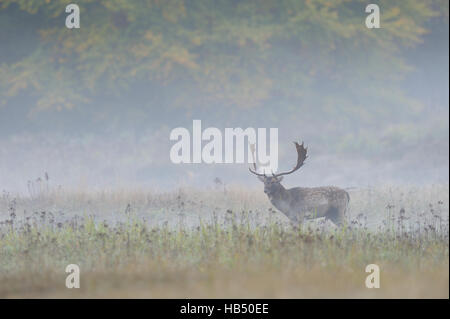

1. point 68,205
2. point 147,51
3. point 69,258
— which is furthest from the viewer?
point 147,51

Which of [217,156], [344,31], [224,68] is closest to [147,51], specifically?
[224,68]

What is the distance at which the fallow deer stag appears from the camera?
40.5 feet

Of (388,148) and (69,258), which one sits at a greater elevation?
(388,148)

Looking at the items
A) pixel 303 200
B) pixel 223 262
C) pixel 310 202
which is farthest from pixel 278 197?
pixel 223 262

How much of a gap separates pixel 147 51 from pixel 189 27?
187 centimetres

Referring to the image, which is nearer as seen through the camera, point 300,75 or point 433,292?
point 433,292

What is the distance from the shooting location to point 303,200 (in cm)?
1245

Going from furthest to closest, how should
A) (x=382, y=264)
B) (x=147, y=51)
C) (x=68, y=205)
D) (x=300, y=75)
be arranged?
1. (x=300, y=75)
2. (x=147, y=51)
3. (x=68, y=205)
4. (x=382, y=264)

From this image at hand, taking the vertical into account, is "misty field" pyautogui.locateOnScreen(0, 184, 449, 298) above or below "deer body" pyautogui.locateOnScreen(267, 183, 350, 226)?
below

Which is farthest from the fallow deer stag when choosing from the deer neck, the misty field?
the misty field

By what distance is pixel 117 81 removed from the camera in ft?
80.1

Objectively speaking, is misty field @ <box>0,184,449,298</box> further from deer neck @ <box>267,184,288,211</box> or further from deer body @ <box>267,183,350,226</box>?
deer neck @ <box>267,184,288,211</box>
